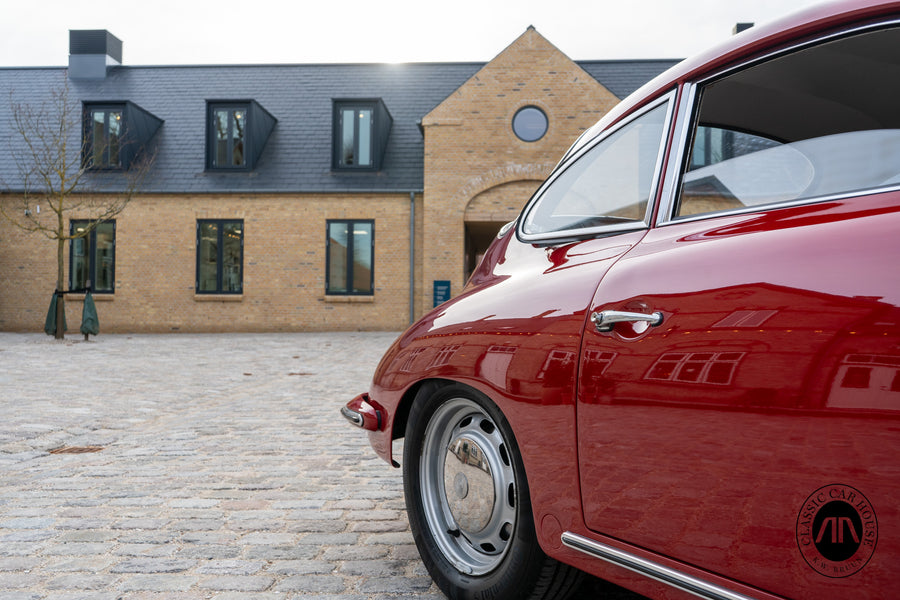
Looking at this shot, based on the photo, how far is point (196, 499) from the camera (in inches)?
152

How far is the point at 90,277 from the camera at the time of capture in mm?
22359

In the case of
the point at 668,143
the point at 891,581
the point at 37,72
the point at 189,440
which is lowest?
the point at 189,440

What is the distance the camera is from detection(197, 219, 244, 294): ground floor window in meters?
22.0

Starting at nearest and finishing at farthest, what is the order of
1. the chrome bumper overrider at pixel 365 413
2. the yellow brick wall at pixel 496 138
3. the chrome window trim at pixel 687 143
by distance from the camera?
the chrome window trim at pixel 687 143 → the chrome bumper overrider at pixel 365 413 → the yellow brick wall at pixel 496 138

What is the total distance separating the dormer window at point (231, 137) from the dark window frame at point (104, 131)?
2544mm

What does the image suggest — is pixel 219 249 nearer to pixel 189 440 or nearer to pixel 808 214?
pixel 189 440

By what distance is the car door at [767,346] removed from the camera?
1252 millimetres

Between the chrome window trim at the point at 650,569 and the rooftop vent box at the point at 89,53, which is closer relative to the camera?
the chrome window trim at the point at 650,569

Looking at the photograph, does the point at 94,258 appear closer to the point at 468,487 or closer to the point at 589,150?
the point at 468,487

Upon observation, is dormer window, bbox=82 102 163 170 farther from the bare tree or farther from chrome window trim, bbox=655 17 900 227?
chrome window trim, bbox=655 17 900 227

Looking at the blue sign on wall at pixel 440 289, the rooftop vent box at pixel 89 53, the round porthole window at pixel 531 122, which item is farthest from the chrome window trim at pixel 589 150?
the rooftop vent box at pixel 89 53

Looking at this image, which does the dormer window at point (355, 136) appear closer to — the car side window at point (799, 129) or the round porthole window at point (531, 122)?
the round porthole window at point (531, 122)

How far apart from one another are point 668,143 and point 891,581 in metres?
1.15

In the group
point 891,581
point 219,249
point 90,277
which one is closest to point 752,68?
point 891,581
